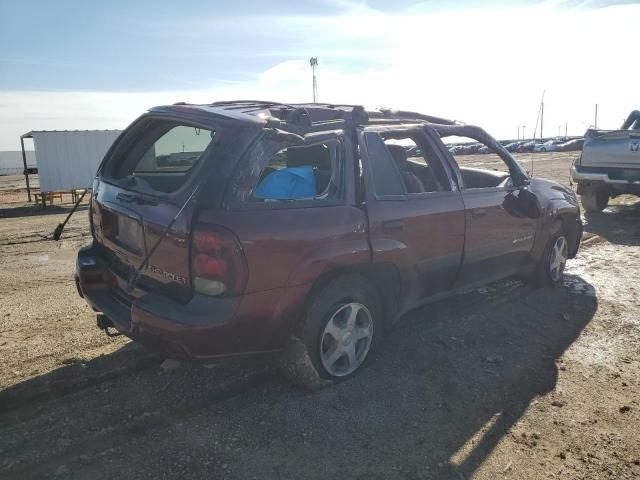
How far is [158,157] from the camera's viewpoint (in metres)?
3.74

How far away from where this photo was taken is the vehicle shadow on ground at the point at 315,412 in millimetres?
2600

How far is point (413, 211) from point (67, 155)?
1653 centimetres

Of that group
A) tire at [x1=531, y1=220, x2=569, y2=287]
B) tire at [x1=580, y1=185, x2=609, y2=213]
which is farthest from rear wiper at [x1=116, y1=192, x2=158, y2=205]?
tire at [x1=580, y1=185, x2=609, y2=213]

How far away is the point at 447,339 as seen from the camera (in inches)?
160

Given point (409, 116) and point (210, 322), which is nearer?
point (210, 322)

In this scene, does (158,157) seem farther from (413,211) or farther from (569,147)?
(569,147)

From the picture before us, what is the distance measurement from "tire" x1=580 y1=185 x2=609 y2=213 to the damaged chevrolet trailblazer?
22.4ft

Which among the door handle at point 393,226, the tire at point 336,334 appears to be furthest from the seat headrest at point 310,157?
the tire at point 336,334

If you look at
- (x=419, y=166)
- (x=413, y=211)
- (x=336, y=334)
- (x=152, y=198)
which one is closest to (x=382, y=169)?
(x=413, y=211)

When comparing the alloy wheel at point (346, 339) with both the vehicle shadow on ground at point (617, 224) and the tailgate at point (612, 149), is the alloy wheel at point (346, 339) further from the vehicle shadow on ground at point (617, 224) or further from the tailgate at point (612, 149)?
the tailgate at point (612, 149)

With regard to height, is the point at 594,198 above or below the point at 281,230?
below

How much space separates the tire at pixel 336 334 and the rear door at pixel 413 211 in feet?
0.95

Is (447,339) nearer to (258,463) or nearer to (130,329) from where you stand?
(258,463)

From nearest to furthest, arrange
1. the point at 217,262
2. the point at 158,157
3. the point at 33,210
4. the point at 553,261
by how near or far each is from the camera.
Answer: the point at 217,262 → the point at 158,157 → the point at 553,261 → the point at 33,210
